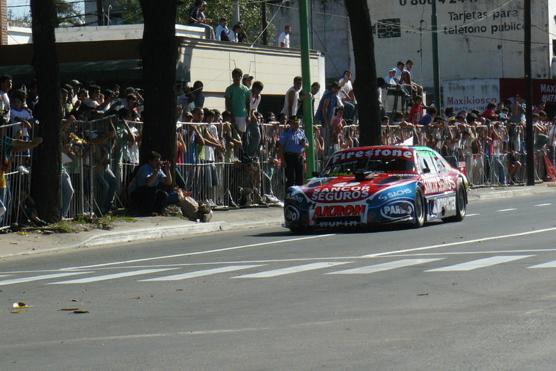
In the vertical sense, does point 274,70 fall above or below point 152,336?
above

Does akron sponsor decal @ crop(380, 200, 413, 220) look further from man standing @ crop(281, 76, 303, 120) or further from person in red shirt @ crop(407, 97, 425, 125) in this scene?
person in red shirt @ crop(407, 97, 425, 125)

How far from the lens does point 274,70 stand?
36469 millimetres

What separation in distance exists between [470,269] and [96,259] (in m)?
6.08

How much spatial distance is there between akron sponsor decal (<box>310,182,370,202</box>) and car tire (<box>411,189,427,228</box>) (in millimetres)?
994

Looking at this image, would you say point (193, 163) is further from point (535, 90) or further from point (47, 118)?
point (535, 90)

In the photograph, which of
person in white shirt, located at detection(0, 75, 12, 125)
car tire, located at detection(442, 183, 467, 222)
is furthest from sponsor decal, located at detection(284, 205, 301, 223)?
person in white shirt, located at detection(0, 75, 12, 125)

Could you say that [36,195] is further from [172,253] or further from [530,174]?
[530,174]

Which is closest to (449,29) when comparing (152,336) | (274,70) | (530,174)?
(530,174)

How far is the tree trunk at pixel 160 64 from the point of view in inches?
978

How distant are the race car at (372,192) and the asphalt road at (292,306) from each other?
1601 millimetres

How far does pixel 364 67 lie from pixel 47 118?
1270 centimetres

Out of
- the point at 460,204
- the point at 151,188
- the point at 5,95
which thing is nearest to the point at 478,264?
the point at 460,204

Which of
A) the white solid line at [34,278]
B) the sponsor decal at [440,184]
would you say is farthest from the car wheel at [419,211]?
the white solid line at [34,278]

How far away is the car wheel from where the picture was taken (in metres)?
21.8
